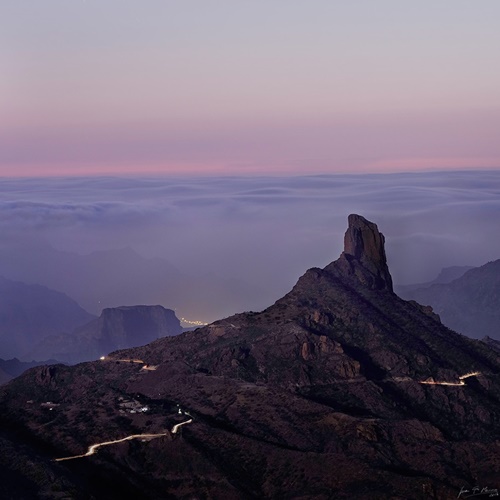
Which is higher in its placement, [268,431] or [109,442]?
[268,431]

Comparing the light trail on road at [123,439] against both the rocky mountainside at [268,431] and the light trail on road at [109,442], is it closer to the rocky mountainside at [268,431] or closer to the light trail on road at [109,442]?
the light trail on road at [109,442]

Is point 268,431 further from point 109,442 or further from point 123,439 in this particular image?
point 109,442

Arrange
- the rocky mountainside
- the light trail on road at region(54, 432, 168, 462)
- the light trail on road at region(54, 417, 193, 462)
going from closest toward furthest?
the rocky mountainside → the light trail on road at region(54, 432, 168, 462) → the light trail on road at region(54, 417, 193, 462)

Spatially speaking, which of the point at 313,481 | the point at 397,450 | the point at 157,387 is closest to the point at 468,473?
the point at 397,450

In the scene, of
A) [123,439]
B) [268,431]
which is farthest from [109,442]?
[268,431]

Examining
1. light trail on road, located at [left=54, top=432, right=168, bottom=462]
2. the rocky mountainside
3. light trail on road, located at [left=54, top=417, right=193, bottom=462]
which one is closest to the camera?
the rocky mountainside

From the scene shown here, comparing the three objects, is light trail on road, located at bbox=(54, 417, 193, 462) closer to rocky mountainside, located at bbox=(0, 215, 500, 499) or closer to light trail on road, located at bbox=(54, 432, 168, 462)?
light trail on road, located at bbox=(54, 432, 168, 462)

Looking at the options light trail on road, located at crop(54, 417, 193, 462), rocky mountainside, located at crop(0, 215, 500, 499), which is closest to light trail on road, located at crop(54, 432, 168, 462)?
light trail on road, located at crop(54, 417, 193, 462)

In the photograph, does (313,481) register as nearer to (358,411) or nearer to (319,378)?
(358,411)
